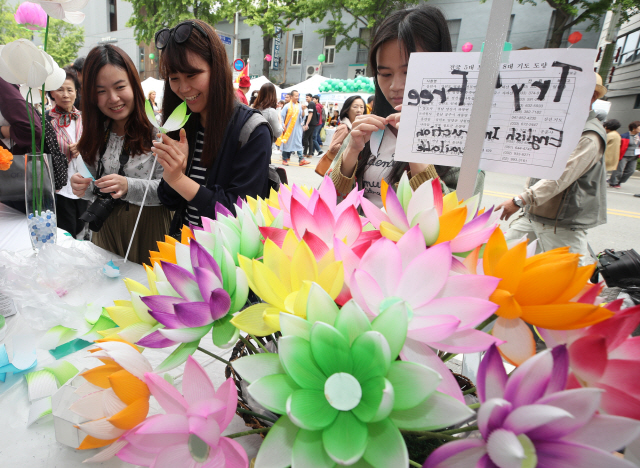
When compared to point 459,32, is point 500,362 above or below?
below

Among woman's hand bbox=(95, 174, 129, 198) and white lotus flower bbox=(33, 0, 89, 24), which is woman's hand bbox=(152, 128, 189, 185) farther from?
white lotus flower bbox=(33, 0, 89, 24)

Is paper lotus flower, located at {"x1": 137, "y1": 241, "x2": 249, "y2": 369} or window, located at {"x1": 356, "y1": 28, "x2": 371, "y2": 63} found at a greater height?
window, located at {"x1": 356, "y1": 28, "x2": 371, "y2": 63}

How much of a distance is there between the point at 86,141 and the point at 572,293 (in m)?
1.85

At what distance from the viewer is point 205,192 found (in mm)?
1242

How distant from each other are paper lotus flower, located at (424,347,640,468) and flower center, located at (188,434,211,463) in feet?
0.66

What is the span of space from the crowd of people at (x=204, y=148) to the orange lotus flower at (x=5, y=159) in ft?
0.66

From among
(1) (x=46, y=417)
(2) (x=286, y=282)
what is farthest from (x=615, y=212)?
(1) (x=46, y=417)

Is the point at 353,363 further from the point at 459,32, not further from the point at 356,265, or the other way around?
the point at 459,32

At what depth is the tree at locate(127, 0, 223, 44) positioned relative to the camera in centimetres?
1490

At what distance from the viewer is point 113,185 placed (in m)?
1.40

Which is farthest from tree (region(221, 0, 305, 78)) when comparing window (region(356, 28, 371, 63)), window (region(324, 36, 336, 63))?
window (region(356, 28, 371, 63))

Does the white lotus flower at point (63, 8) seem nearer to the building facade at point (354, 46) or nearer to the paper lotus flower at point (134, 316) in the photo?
the paper lotus flower at point (134, 316)

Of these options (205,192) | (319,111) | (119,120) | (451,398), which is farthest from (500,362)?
(319,111)

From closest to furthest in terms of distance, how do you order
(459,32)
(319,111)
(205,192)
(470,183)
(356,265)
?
(356,265)
(470,183)
(205,192)
(319,111)
(459,32)
